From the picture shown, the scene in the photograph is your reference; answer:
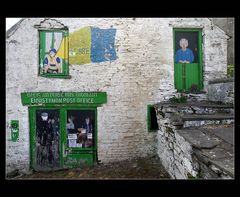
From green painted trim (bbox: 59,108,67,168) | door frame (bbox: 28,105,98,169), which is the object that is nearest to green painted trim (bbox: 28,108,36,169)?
door frame (bbox: 28,105,98,169)

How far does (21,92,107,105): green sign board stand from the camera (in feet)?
25.0

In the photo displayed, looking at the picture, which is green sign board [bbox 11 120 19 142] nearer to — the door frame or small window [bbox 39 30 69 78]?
the door frame

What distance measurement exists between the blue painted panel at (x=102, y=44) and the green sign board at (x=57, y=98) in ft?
4.64

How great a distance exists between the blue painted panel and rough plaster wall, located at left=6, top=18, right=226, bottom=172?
0.17m

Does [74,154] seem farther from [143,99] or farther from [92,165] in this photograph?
[143,99]

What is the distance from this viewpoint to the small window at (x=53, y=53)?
25.3ft

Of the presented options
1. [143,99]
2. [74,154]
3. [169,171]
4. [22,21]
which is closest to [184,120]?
[169,171]

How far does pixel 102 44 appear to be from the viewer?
7785 mm

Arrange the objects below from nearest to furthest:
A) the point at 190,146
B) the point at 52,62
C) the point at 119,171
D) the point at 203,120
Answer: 1. the point at 190,146
2. the point at 203,120
3. the point at 119,171
4. the point at 52,62

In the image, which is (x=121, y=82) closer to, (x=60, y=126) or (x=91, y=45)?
(x=91, y=45)

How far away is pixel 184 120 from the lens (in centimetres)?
523

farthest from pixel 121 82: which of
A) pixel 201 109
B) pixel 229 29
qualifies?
pixel 229 29

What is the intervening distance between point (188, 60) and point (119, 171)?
15.9 feet

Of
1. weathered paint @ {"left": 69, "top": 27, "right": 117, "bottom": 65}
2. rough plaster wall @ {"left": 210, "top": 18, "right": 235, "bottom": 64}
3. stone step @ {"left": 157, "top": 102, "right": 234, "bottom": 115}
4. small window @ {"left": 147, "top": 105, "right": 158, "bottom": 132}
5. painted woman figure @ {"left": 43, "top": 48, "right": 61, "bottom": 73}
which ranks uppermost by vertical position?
rough plaster wall @ {"left": 210, "top": 18, "right": 235, "bottom": 64}
